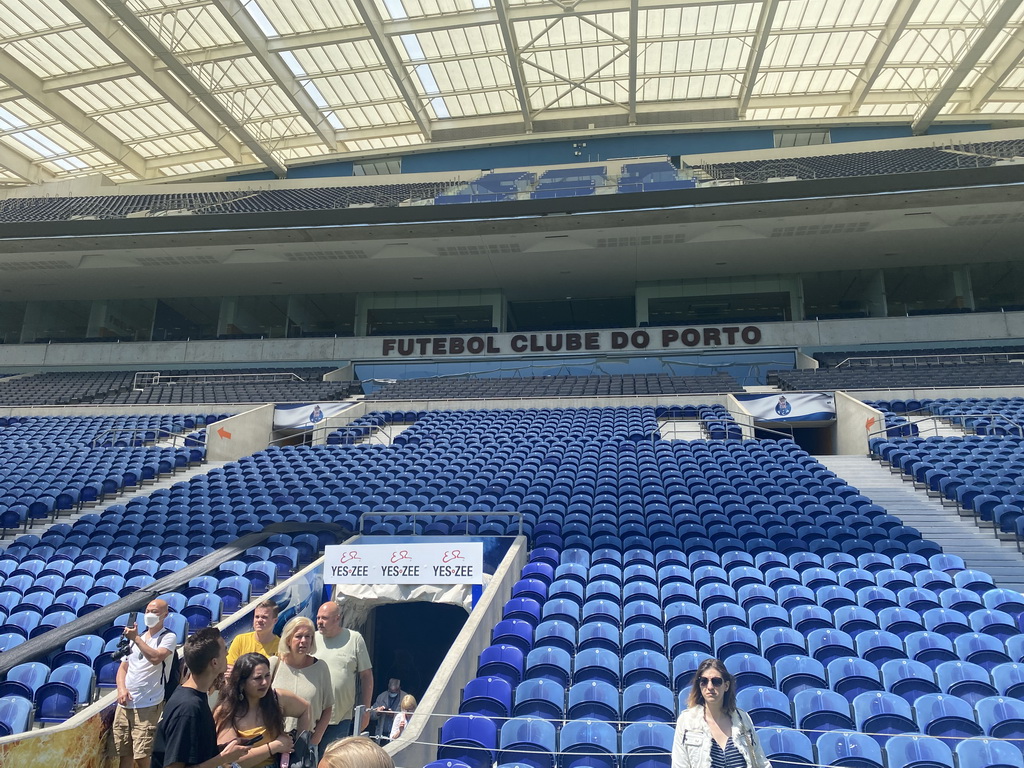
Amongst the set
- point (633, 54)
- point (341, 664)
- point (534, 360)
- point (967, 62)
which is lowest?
point (341, 664)

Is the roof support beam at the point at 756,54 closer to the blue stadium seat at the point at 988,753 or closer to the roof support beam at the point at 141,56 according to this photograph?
the roof support beam at the point at 141,56

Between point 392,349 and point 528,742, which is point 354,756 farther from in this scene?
point 392,349

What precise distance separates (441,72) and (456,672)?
24.1 metres

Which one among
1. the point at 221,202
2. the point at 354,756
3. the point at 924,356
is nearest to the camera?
the point at 354,756

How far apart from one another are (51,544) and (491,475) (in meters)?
6.55

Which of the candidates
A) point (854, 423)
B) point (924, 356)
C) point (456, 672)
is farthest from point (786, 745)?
point (924, 356)

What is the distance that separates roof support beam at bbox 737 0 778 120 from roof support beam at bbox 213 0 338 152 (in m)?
15.5

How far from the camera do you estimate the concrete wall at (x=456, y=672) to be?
437 cm

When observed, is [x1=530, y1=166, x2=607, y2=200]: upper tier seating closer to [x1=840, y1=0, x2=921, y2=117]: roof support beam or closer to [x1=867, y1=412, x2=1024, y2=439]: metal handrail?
[x1=840, y1=0, x2=921, y2=117]: roof support beam

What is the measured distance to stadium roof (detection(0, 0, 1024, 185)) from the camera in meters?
21.3

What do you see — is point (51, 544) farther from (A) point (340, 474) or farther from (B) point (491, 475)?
(B) point (491, 475)

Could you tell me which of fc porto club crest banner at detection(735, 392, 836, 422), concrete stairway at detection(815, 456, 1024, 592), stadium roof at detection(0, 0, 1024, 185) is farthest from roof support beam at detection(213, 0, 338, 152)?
concrete stairway at detection(815, 456, 1024, 592)

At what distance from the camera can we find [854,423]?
16.8 meters

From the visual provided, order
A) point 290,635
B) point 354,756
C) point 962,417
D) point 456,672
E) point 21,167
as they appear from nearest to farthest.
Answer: point 354,756 < point 290,635 < point 456,672 < point 962,417 < point 21,167
